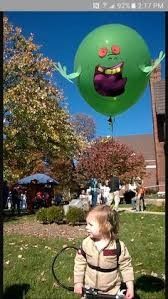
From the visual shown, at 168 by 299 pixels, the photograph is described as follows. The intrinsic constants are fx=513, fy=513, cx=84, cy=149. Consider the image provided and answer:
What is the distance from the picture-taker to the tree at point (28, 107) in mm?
20000

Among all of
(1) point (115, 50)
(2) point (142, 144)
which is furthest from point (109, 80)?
(2) point (142, 144)

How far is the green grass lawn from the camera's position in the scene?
17.5ft

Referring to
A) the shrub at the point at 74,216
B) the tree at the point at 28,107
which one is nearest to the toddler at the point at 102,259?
the shrub at the point at 74,216

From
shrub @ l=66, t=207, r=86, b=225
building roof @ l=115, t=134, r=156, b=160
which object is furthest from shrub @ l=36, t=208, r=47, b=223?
building roof @ l=115, t=134, r=156, b=160

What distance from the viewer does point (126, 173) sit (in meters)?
32.3

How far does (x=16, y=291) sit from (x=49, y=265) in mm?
1388

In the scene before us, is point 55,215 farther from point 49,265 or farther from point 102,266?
point 102,266

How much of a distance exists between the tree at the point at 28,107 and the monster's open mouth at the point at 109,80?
584 inches

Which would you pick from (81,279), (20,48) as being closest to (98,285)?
(81,279)

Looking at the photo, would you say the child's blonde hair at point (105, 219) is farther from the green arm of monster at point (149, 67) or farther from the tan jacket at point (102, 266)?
the green arm of monster at point (149, 67)

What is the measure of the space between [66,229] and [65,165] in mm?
24510

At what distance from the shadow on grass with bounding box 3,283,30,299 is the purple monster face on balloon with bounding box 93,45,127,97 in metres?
2.27

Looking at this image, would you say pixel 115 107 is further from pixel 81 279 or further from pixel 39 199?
pixel 39 199

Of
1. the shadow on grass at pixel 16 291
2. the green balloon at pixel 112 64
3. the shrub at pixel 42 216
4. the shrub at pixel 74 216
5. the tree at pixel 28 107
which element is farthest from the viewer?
the tree at pixel 28 107
